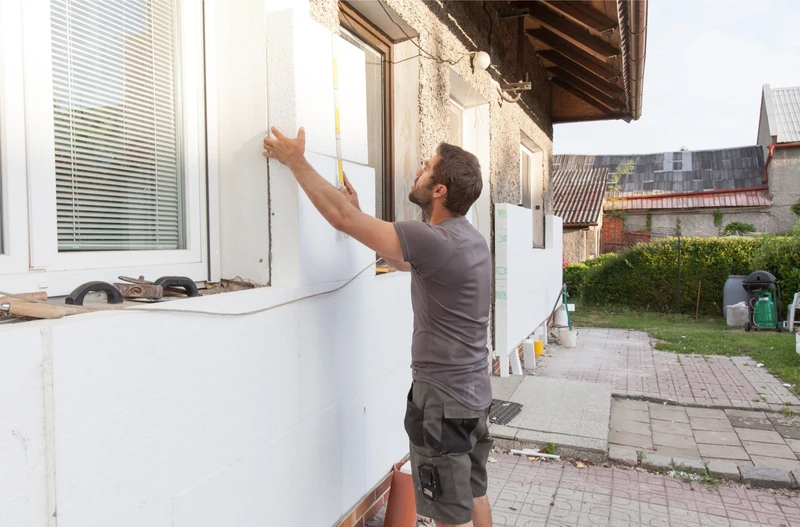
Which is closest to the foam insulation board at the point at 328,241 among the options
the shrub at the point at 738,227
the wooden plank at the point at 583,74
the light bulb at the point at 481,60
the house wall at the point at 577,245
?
the light bulb at the point at 481,60

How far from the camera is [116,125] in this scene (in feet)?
6.43

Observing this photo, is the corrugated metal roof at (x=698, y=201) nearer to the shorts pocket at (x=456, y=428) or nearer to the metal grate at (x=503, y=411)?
the metal grate at (x=503, y=411)

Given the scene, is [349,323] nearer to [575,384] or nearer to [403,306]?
[403,306]

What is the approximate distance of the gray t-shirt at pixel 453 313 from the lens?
229cm

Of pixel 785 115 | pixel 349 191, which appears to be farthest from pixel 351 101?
pixel 785 115

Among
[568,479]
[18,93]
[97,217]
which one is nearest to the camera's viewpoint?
[18,93]

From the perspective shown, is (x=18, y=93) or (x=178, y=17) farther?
(x=178, y=17)

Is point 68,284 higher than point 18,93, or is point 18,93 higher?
point 18,93

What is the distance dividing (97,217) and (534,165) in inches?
323

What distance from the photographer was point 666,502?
3.77 m

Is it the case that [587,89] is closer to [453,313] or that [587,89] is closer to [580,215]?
[453,313]

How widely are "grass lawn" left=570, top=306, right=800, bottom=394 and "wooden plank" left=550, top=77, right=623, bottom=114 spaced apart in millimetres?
4105

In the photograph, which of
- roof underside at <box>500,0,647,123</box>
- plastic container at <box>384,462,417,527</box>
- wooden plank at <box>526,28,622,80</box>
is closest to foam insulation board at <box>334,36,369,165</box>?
plastic container at <box>384,462,417,527</box>

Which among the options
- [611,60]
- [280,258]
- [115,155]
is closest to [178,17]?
[115,155]
